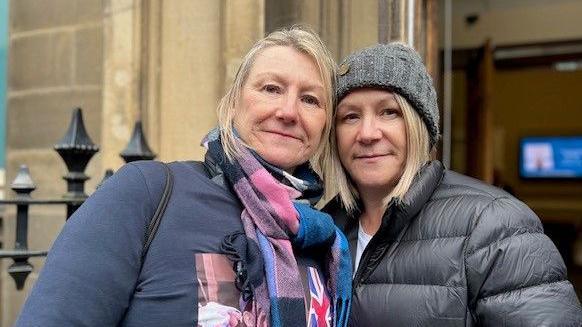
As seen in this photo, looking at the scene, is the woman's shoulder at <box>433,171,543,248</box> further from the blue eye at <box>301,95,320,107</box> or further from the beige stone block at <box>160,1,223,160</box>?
the beige stone block at <box>160,1,223,160</box>

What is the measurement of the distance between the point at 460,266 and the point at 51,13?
352cm

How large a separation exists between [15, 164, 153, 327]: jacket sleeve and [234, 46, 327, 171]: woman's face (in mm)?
360

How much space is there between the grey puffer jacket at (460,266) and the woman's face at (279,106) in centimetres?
34

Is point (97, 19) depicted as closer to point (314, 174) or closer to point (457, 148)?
point (314, 174)

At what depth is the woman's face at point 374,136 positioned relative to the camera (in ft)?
5.56

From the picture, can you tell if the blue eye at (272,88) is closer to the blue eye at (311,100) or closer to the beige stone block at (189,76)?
the blue eye at (311,100)

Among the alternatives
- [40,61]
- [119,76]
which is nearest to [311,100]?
[119,76]

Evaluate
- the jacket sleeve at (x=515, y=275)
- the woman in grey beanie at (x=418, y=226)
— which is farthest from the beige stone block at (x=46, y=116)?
the jacket sleeve at (x=515, y=275)

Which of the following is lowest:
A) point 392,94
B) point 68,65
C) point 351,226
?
point 351,226

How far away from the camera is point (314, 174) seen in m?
1.67

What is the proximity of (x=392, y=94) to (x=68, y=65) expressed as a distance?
294cm

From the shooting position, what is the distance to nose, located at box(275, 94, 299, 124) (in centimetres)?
149

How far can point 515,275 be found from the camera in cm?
141

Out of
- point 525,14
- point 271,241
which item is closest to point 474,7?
point 525,14
